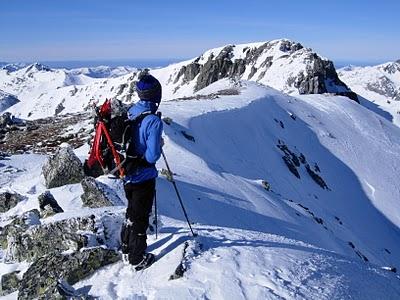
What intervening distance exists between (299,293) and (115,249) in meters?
3.76

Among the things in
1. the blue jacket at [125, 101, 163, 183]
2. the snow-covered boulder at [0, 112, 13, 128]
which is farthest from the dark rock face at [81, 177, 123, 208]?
the snow-covered boulder at [0, 112, 13, 128]

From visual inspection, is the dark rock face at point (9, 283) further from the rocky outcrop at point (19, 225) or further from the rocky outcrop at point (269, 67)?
the rocky outcrop at point (269, 67)

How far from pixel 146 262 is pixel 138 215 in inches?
35.7

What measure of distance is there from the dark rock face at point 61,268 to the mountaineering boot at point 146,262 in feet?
2.20

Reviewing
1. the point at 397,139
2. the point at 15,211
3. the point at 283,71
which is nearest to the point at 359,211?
the point at 397,139

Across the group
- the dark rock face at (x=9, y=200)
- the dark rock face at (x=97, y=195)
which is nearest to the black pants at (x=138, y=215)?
the dark rock face at (x=97, y=195)

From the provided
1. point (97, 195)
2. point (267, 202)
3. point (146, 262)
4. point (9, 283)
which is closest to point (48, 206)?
point (97, 195)

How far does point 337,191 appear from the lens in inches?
1558

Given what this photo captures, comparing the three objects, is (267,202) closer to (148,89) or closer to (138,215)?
(138,215)

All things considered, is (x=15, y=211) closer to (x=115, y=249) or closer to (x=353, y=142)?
(x=115, y=249)

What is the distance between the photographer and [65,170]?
16.6m

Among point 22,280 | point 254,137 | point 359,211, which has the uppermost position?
point 22,280

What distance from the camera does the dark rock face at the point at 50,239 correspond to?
30.8ft

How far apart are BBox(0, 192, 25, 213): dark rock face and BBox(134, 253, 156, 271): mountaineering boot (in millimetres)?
8800
